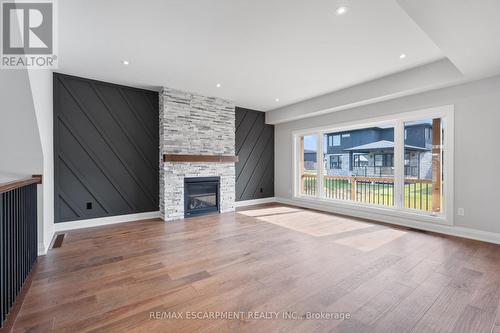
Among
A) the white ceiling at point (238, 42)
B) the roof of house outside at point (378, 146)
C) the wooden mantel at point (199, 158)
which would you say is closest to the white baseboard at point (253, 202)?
the wooden mantel at point (199, 158)

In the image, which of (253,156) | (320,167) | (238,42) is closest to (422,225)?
(320,167)

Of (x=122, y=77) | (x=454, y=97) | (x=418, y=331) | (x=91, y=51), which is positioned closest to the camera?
(x=418, y=331)

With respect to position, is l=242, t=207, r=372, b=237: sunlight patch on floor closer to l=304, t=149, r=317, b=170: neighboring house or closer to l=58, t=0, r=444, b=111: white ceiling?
l=304, t=149, r=317, b=170: neighboring house

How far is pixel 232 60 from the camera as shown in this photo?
3510 mm

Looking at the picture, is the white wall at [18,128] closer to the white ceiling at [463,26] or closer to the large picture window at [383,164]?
the white ceiling at [463,26]

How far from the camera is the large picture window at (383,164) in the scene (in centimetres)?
413

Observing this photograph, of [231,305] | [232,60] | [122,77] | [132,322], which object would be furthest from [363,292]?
[122,77]

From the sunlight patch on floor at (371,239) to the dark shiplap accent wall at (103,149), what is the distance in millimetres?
3954

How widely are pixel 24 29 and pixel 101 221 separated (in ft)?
10.6

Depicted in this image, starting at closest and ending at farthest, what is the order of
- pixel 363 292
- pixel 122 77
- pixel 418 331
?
pixel 418 331, pixel 363 292, pixel 122 77

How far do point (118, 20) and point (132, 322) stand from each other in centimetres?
297

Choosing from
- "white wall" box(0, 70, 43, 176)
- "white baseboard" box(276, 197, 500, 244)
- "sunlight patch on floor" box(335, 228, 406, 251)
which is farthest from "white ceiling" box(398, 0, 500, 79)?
"white wall" box(0, 70, 43, 176)

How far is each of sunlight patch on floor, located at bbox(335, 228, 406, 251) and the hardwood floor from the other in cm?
2

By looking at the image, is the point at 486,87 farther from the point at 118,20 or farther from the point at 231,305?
the point at 118,20
